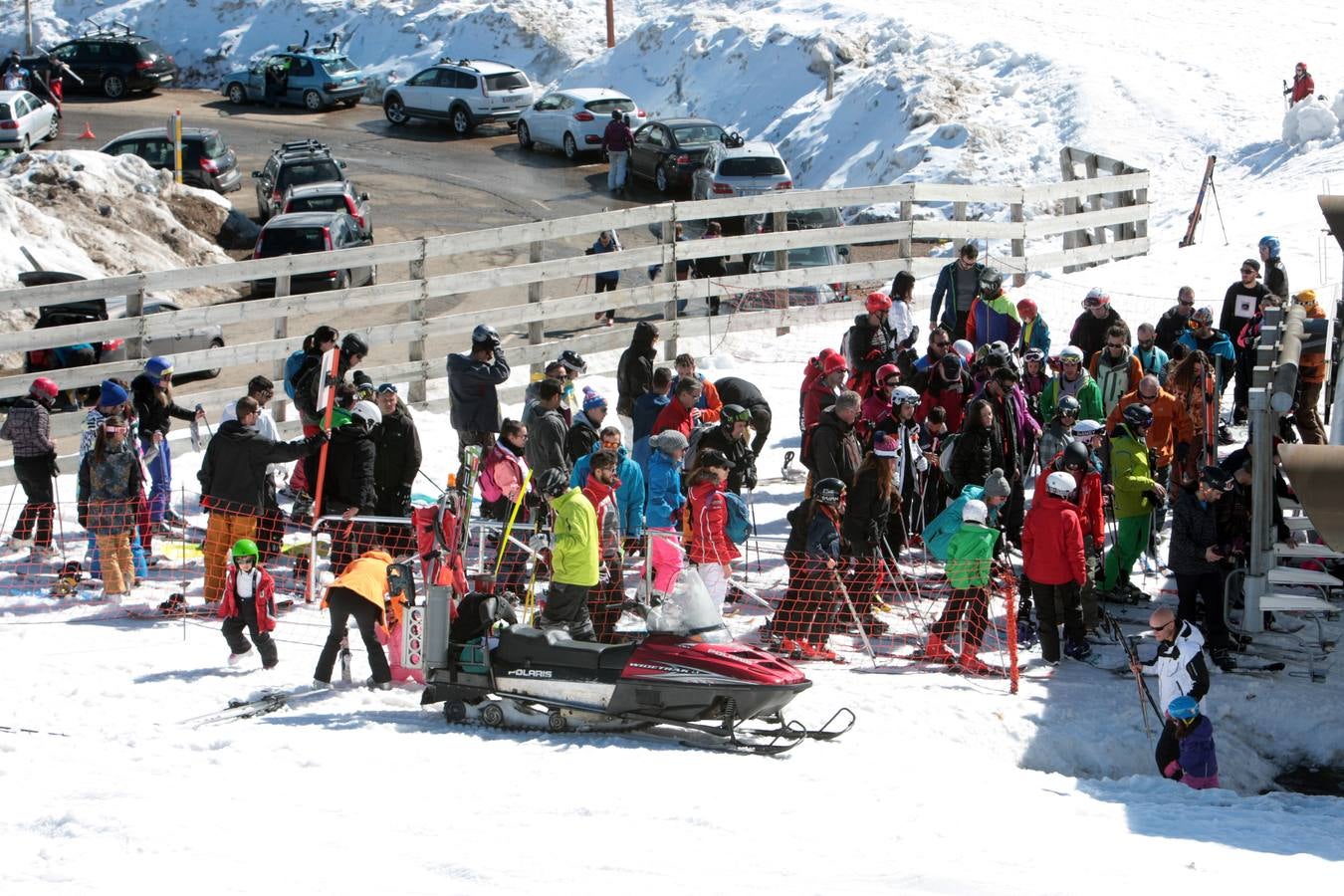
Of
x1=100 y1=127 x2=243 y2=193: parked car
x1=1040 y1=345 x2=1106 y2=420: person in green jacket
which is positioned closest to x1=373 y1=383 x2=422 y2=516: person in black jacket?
x1=1040 y1=345 x2=1106 y2=420: person in green jacket

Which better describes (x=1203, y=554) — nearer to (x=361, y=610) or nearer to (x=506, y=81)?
(x=361, y=610)

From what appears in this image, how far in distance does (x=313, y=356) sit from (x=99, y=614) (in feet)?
8.04

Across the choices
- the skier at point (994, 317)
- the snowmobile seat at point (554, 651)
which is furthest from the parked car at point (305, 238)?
the snowmobile seat at point (554, 651)

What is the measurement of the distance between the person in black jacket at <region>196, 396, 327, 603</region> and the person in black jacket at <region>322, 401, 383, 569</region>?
10.0 inches

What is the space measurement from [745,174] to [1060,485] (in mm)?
17393

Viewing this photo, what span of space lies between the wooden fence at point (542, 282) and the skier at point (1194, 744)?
8.49m

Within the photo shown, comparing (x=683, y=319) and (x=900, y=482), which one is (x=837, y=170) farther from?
(x=900, y=482)

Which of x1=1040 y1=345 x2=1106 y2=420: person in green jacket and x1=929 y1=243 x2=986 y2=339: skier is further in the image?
x1=929 y1=243 x2=986 y2=339: skier

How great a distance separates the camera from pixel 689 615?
10062mm

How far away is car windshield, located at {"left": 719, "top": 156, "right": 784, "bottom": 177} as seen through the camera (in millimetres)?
27984

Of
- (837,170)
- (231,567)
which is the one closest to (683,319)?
(231,567)

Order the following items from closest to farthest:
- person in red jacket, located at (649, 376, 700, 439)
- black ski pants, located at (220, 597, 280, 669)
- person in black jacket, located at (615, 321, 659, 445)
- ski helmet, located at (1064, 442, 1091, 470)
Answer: black ski pants, located at (220, 597, 280, 669) → ski helmet, located at (1064, 442, 1091, 470) → person in red jacket, located at (649, 376, 700, 439) → person in black jacket, located at (615, 321, 659, 445)

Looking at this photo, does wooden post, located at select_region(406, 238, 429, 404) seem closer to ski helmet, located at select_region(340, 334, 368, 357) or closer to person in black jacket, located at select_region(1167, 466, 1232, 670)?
ski helmet, located at select_region(340, 334, 368, 357)

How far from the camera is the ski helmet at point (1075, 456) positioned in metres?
11.5
